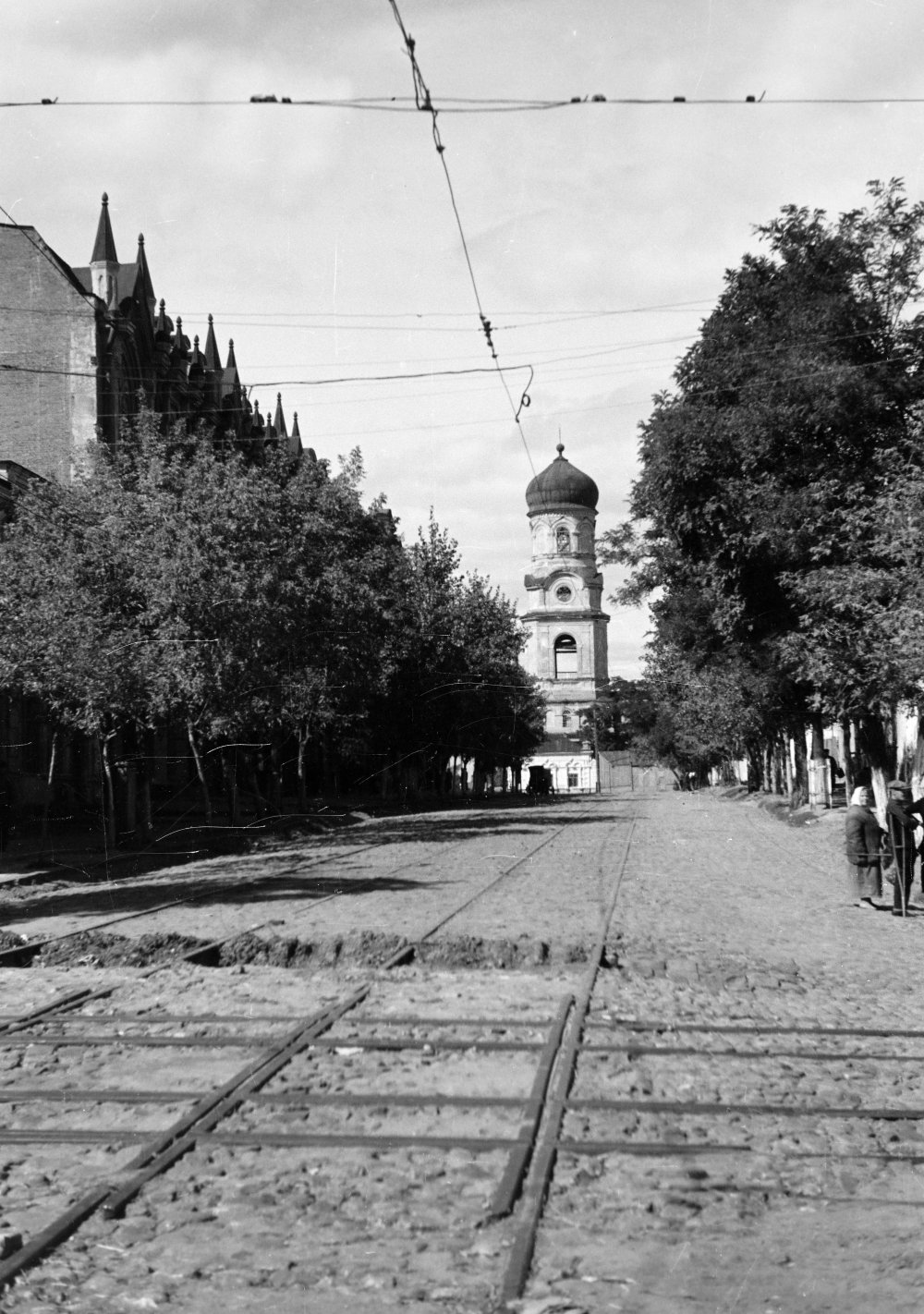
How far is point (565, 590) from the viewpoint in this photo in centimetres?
12769

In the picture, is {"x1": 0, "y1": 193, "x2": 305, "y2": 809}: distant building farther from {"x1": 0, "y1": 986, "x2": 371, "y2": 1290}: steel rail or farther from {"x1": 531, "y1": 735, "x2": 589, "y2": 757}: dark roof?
{"x1": 531, "y1": 735, "x2": 589, "y2": 757}: dark roof

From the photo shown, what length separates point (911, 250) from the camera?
2647cm

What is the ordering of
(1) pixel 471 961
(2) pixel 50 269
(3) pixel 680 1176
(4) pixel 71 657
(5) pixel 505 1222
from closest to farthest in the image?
(5) pixel 505 1222 < (3) pixel 680 1176 < (1) pixel 471 961 < (4) pixel 71 657 < (2) pixel 50 269

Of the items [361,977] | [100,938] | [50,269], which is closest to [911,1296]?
[361,977]

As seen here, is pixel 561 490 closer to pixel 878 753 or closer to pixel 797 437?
pixel 878 753

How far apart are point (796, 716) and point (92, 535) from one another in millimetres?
17412

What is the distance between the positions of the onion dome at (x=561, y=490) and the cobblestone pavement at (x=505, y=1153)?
117 meters

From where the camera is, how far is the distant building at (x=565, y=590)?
127m

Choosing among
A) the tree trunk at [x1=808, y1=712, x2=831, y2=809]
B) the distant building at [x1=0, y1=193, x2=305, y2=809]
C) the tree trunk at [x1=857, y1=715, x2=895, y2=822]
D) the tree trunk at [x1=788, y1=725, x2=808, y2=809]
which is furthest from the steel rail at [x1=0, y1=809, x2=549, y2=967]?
the distant building at [x1=0, y1=193, x2=305, y2=809]

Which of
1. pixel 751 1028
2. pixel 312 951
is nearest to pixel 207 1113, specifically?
pixel 751 1028

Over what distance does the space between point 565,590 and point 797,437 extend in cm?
10137

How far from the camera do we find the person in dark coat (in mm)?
17109

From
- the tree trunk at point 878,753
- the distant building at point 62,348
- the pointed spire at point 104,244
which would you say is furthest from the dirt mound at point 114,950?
the pointed spire at point 104,244

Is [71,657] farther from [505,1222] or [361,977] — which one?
[505,1222]
